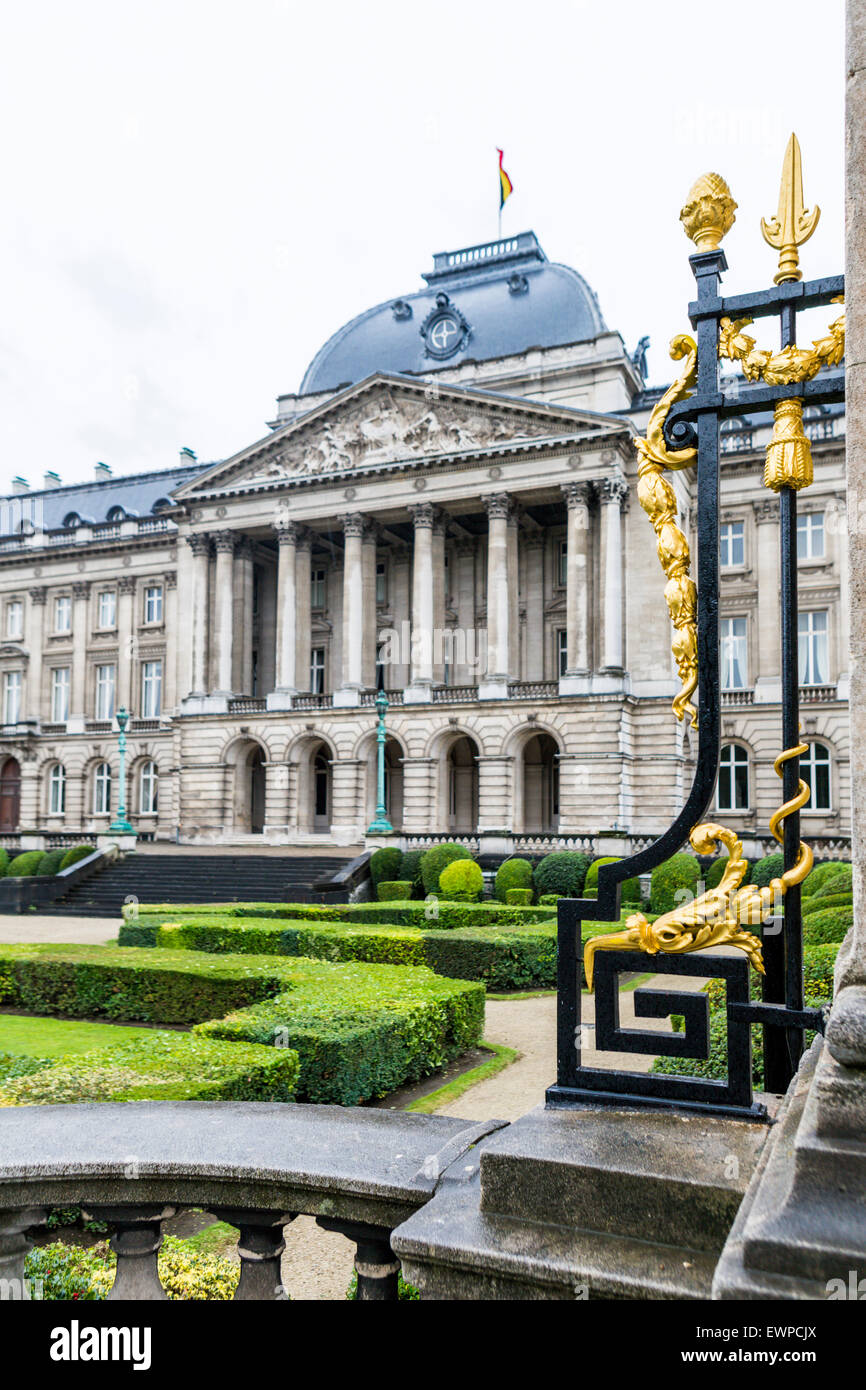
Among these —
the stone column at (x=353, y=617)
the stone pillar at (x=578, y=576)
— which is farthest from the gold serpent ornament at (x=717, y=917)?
the stone column at (x=353, y=617)

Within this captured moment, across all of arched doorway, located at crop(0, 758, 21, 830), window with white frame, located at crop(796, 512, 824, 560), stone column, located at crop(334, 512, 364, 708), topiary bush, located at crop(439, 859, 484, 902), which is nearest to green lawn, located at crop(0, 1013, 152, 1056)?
topiary bush, located at crop(439, 859, 484, 902)

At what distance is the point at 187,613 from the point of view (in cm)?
4706

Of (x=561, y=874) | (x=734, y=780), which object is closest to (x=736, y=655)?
(x=734, y=780)

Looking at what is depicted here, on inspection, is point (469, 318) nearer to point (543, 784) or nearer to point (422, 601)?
point (422, 601)

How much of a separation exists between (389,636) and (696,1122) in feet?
143

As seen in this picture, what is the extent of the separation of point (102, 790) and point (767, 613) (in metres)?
32.8

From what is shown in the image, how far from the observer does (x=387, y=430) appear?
42.2m

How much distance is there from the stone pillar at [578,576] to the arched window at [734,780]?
6.79 metres

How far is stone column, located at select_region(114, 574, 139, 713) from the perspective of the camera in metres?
52.2

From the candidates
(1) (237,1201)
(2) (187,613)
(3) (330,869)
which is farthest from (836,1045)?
(2) (187,613)

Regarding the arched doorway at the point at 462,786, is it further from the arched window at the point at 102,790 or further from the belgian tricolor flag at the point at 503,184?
the belgian tricolor flag at the point at 503,184

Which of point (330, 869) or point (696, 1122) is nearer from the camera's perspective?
point (696, 1122)

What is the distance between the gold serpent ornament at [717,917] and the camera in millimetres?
3350

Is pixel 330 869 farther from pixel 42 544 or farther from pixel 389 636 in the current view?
pixel 42 544
